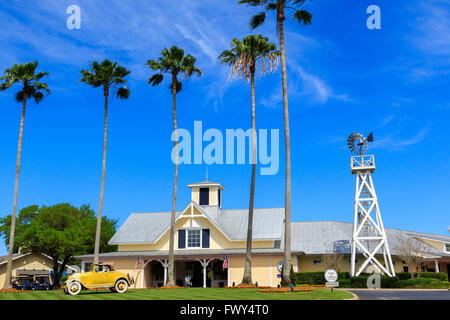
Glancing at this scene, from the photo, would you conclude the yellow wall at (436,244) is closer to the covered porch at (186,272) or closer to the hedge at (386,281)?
the hedge at (386,281)

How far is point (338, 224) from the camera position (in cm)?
4728

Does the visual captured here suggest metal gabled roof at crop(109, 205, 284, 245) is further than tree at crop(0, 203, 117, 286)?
No

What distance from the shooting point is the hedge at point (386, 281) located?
33.4 m

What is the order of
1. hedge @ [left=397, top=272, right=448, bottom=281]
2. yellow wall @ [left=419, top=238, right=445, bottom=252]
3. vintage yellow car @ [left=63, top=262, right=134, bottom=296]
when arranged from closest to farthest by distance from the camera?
vintage yellow car @ [left=63, top=262, right=134, bottom=296]
hedge @ [left=397, top=272, right=448, bottom=281]
yellow wall @ [left=419, top=238, right=445, bottom=252]

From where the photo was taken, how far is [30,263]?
52.5 meters

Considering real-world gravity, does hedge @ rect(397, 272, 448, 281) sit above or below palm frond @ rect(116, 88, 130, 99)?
below

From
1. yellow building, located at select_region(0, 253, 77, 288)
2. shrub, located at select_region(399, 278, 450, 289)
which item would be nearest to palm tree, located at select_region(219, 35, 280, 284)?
shrub, located at select_region(399, 278, 450, 289)

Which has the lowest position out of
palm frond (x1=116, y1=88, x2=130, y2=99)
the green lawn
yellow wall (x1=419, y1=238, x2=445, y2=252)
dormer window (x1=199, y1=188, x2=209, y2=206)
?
the green lawn

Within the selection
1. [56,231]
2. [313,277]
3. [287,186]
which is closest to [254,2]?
[287,186]

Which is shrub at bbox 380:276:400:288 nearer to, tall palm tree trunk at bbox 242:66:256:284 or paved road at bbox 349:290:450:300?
paved road at bbox 349:290:450:300

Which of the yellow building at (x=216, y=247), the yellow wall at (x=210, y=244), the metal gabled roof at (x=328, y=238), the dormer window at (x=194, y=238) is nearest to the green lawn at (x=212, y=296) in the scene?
the yellow building at (x=216, y=247)

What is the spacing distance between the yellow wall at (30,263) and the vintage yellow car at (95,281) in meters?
32.7

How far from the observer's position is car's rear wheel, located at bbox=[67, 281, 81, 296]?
22.5 m
